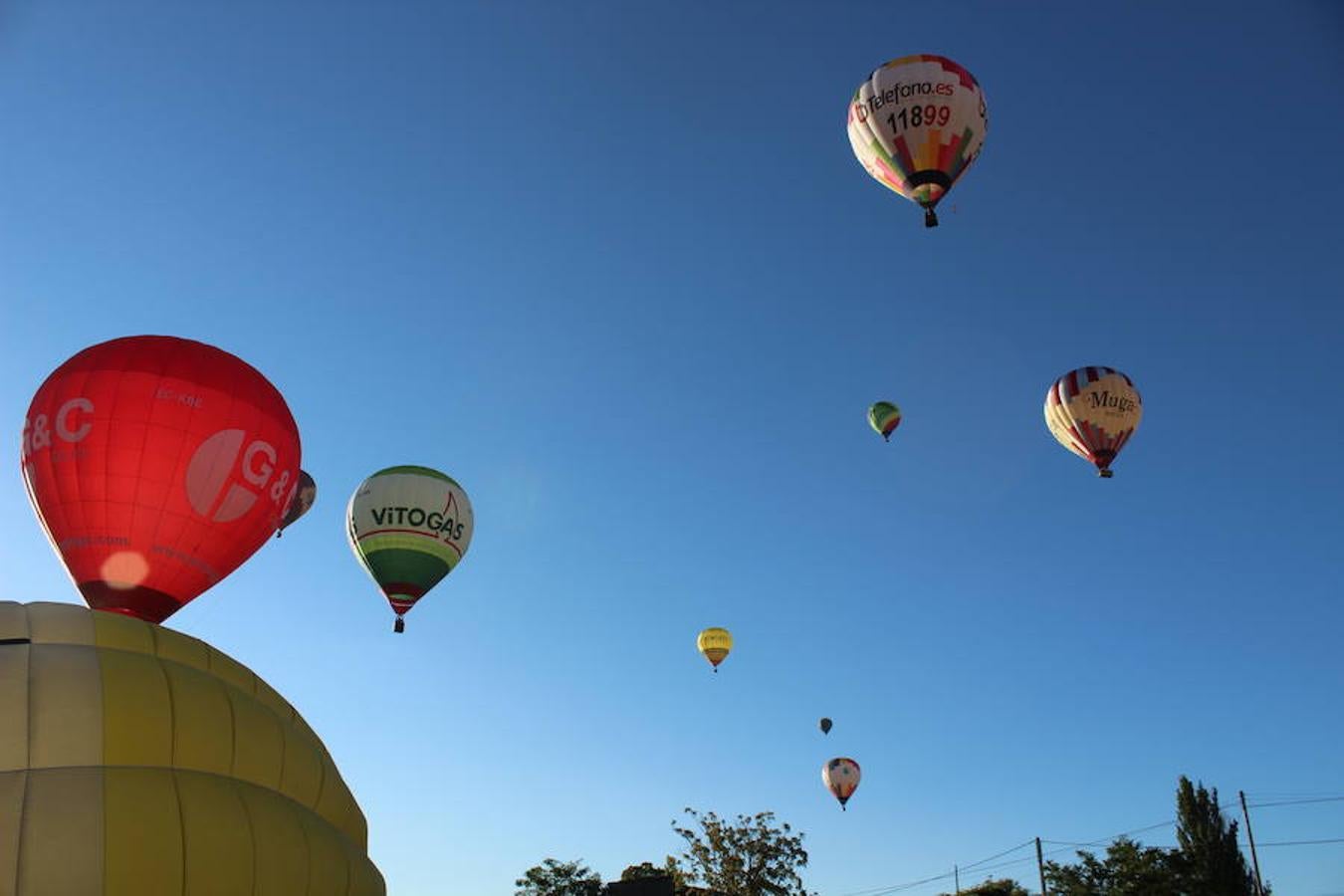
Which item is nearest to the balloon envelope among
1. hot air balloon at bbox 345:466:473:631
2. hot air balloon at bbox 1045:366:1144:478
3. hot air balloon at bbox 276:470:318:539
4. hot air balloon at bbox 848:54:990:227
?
hot air balloon at bbox 276:470:318:539

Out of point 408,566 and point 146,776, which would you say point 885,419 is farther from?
point 146,776

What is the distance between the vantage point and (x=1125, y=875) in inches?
2061

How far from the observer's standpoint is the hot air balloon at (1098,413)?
113 ft

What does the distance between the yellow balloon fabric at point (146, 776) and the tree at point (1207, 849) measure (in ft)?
183

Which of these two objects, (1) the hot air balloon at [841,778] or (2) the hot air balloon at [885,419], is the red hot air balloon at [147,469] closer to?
(2) the hot air balloon at [885,419]

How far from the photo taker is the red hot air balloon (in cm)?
1568

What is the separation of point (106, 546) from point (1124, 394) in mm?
31239

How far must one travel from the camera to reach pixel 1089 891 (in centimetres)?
5291

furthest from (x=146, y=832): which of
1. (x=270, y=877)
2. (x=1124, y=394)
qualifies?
(x=1124, y=394)

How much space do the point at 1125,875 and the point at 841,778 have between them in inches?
593

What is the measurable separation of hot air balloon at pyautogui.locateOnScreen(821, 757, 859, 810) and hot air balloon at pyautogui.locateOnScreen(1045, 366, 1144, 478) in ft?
93.9

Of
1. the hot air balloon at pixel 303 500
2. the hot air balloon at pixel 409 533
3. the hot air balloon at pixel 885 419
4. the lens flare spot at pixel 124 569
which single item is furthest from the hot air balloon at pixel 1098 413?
the lens flare spot at pixel 124 569

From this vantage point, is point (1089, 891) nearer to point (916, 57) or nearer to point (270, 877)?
point (916, 57)

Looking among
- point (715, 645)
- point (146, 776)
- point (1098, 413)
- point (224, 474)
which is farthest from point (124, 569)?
point (715, 645)
